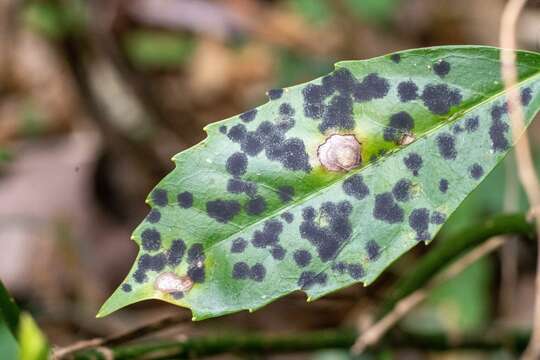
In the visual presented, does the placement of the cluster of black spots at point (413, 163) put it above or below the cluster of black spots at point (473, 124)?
below

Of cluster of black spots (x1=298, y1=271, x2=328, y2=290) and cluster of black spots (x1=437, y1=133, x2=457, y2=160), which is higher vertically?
cluster of black spots (x1=437, y1=133, x2=457, y2=160)

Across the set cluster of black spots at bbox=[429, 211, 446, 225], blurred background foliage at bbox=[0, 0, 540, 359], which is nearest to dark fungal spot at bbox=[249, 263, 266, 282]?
cluster of black spots at bbox=[429, 211, 446, 225]

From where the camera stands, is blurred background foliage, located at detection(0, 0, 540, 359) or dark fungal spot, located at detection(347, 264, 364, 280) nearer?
dark fungal spot, located at detection(347, 264, 364, 280)

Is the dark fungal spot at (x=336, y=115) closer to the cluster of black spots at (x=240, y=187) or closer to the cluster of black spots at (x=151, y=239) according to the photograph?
the cluster of black spots at (x=240, y=187)

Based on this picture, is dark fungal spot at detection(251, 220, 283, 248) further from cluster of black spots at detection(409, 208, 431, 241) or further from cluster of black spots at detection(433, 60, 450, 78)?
cluster of black spots at detection(433, 60, 450, 78)

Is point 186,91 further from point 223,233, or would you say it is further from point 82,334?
point 223,233

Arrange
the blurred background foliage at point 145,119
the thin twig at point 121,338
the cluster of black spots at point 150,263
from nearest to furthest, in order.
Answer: the cluster of black spots at point 150,263
the thin twig at point 121,338
the blurred background foliage at point 145,119

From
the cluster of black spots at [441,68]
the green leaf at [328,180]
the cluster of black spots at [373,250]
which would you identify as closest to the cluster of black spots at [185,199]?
the green leaf at [328,180]
